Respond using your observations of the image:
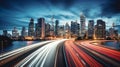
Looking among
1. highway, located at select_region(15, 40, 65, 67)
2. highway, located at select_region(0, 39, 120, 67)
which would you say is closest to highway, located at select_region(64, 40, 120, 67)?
highway, located at select_region(0, 39, 120, 67)

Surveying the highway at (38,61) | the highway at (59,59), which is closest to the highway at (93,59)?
the highway at (59,59)

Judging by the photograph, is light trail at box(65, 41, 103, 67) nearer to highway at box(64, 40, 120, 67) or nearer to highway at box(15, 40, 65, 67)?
highway at box(64, 40, 120, 67)

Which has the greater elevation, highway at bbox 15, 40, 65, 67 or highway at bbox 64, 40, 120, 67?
highway at bbox 15, 40, 65, 67

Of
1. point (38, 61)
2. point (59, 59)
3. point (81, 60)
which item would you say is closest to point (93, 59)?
point (81, 60)

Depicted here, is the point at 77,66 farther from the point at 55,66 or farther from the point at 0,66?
the point at 0,66

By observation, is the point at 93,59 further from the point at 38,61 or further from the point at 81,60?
the point at 38,61

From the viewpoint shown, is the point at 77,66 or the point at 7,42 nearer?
the point at 77,66

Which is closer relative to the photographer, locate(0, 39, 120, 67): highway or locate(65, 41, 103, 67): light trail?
locate(65, 41, 103, 67): light trail

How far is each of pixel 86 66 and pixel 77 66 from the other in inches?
55.6

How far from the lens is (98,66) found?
80.3 feet

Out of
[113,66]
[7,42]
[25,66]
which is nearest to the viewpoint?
[25,66]

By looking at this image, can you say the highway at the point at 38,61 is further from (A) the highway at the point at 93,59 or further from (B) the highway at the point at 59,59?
(A) the highway at the point at 93,59

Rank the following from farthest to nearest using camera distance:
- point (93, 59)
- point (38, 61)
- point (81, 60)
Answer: point (93, 59) → point (81, 60) → point (38, 61)

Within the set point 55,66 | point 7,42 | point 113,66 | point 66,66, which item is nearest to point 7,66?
point 55,66
